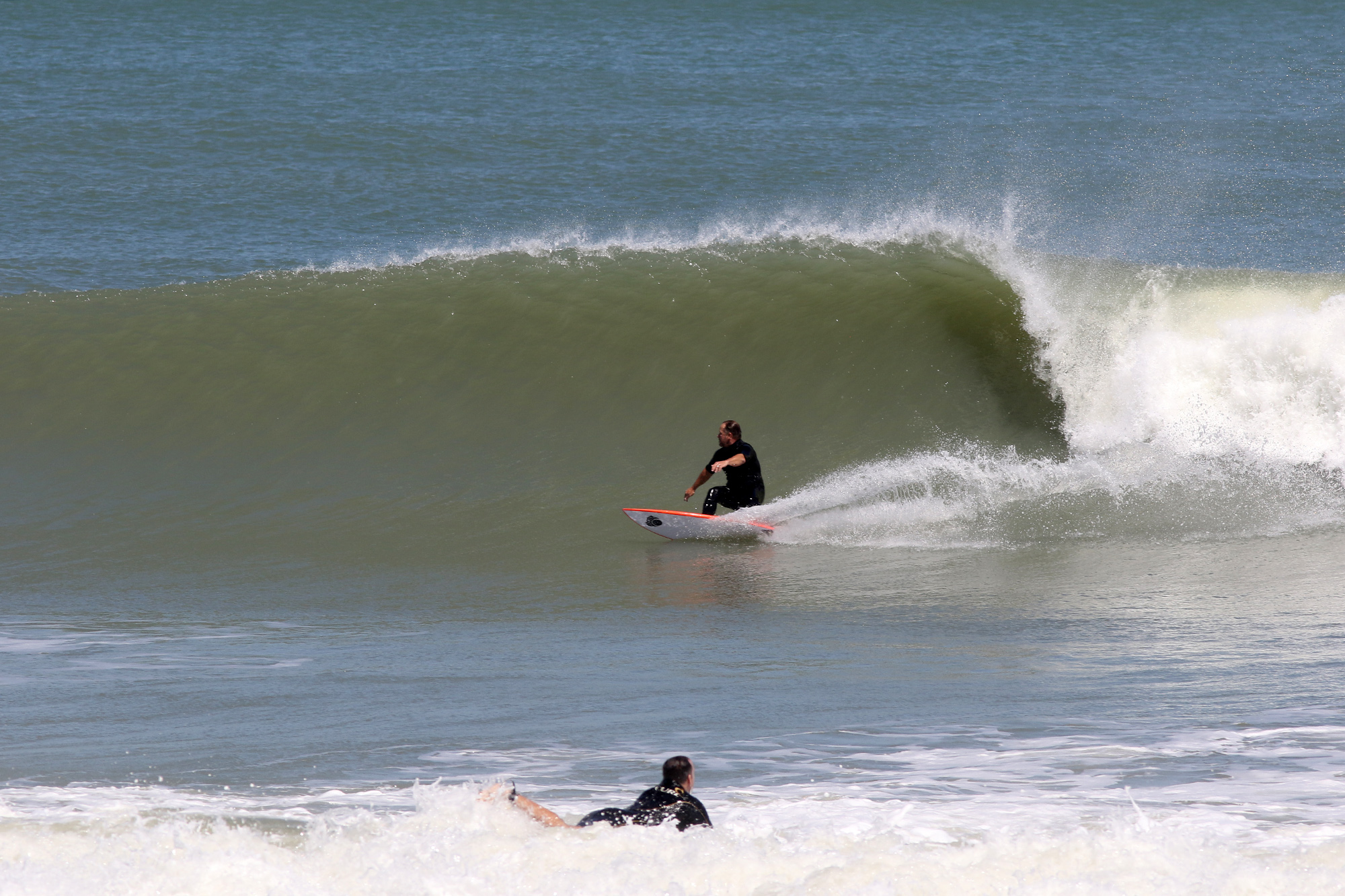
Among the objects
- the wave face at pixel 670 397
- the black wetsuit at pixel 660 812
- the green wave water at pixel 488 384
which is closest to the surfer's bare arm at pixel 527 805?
the black wetsuit at pixel 660 812

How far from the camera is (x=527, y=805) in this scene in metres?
4.43

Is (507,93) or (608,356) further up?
(507,93)

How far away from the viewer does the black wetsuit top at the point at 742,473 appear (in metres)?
10.7

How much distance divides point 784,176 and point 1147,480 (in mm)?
13898

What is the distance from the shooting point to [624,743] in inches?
216

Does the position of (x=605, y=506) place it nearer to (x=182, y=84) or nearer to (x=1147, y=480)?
(x=1147, y=480)

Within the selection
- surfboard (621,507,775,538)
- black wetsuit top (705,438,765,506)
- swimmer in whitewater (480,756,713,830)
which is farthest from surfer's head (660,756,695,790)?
black wetsuit top (705,438,765,506)

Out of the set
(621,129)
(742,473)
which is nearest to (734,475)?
(742,473)

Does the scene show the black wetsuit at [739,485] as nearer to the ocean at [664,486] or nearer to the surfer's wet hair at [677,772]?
the ocean at [664,486]

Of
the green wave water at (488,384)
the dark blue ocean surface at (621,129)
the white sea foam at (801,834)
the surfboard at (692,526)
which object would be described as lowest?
the white sea foam at (801,834)

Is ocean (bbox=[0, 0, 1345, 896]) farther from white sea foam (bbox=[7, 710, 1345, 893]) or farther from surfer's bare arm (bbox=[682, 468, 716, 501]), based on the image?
surfer's bare arm (bbox=[682, 468, 716, 501])

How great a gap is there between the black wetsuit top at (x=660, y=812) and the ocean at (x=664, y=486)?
8 cm

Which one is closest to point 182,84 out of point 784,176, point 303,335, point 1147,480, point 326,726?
point 784,176

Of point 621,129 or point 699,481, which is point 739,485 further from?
point 621,129
